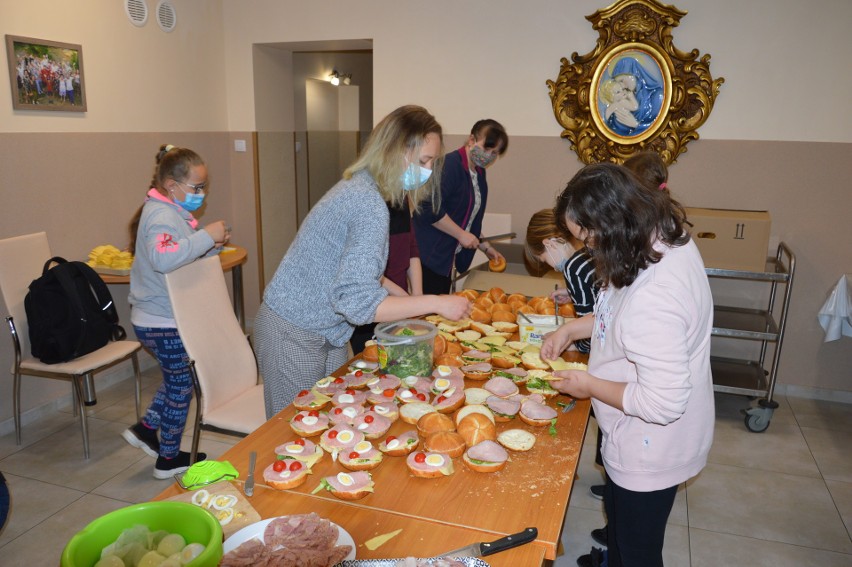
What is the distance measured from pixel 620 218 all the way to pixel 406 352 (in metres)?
0.84

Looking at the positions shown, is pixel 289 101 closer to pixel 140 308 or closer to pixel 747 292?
pixel 140 308

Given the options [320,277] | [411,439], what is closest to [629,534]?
[411,439]

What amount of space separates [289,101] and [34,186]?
2.37 meters

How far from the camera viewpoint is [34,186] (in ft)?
11.0

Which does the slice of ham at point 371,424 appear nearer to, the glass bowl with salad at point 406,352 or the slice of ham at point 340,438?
the slice of ham at point 340,438

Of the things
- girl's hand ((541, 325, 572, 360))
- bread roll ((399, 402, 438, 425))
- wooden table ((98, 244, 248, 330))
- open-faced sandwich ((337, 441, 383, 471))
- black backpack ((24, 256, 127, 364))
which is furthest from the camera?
wooden table ((98, 244, 248, 330))

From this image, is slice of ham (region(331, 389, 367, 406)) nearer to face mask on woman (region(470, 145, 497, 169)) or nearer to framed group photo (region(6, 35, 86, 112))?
face mask on woman (region(470, 145, 497, 169))

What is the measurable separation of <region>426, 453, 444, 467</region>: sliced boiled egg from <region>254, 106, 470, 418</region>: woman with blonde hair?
1.45 feet

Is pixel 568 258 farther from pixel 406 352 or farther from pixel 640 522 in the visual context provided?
pixel 640 522

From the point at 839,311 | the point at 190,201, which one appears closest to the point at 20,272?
the point at 190,201

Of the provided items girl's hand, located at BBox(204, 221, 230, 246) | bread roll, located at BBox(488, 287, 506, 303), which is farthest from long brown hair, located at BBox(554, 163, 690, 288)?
girl's hand, located at BBox(204, 221, 230, 246)

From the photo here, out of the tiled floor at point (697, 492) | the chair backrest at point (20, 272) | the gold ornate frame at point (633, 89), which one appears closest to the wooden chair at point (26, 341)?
the chair backrest at point (20, 272)

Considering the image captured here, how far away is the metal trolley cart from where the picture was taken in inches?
136

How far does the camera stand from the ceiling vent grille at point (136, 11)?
382cm
